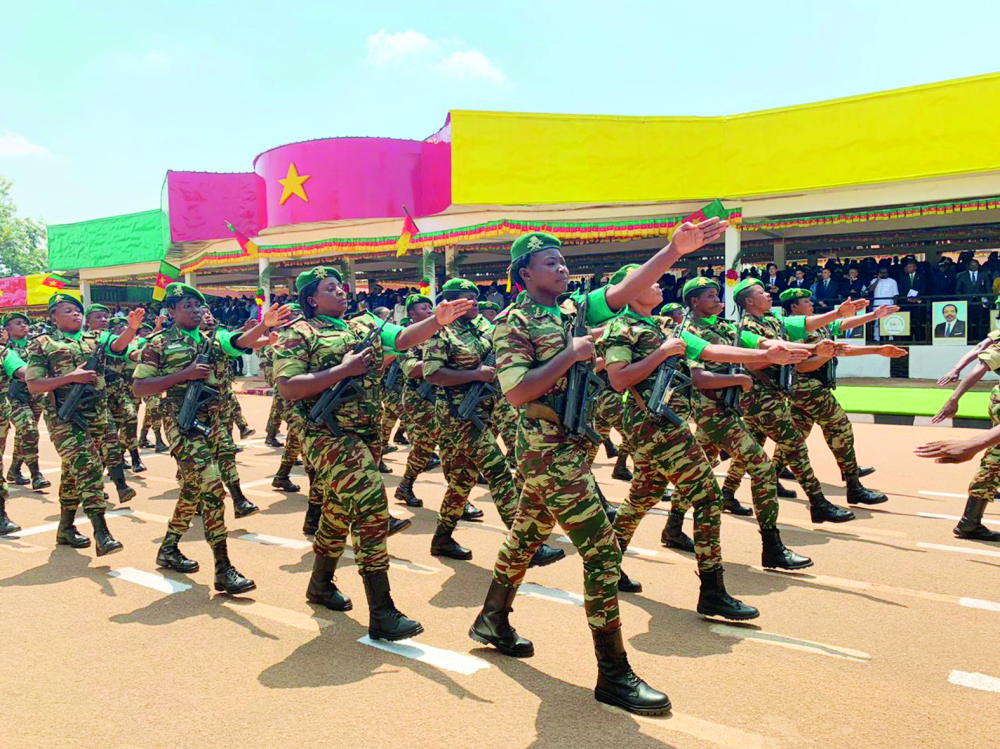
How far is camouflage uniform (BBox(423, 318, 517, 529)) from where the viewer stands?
5219 mm

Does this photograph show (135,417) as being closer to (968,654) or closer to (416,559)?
(416,559)

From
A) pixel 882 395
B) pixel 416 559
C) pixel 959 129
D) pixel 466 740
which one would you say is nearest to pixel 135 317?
pixel 416 559

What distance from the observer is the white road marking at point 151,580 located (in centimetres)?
477

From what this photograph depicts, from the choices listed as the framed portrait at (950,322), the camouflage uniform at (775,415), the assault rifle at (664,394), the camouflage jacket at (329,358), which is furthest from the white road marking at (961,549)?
the framed portrait at (950,322)

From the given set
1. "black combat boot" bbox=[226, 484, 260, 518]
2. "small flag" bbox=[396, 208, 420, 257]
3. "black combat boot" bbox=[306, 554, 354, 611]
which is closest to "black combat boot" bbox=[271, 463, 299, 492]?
"black combat boot" bbox=[226, 484, 260, 518]

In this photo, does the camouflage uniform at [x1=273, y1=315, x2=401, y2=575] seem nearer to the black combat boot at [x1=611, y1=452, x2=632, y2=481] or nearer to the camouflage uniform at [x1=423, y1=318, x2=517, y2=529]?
the camouflage uniform at [x1=423, y1=318, x2=517, y2=529]

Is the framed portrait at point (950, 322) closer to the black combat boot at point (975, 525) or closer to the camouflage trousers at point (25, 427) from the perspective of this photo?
the black combat boot at point (975, 525)

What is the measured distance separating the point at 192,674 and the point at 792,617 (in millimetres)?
3142

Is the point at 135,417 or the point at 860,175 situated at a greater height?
the point at 860,175

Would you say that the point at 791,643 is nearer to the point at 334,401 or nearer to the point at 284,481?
the point at 334,401

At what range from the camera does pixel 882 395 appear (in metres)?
14.1

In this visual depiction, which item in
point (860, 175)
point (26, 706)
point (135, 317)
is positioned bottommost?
point (26, 706)

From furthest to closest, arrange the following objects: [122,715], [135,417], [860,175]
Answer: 1. [860,175]
2. [135,417]
3. [122,715]

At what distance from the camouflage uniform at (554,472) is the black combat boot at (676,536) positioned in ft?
7.02
